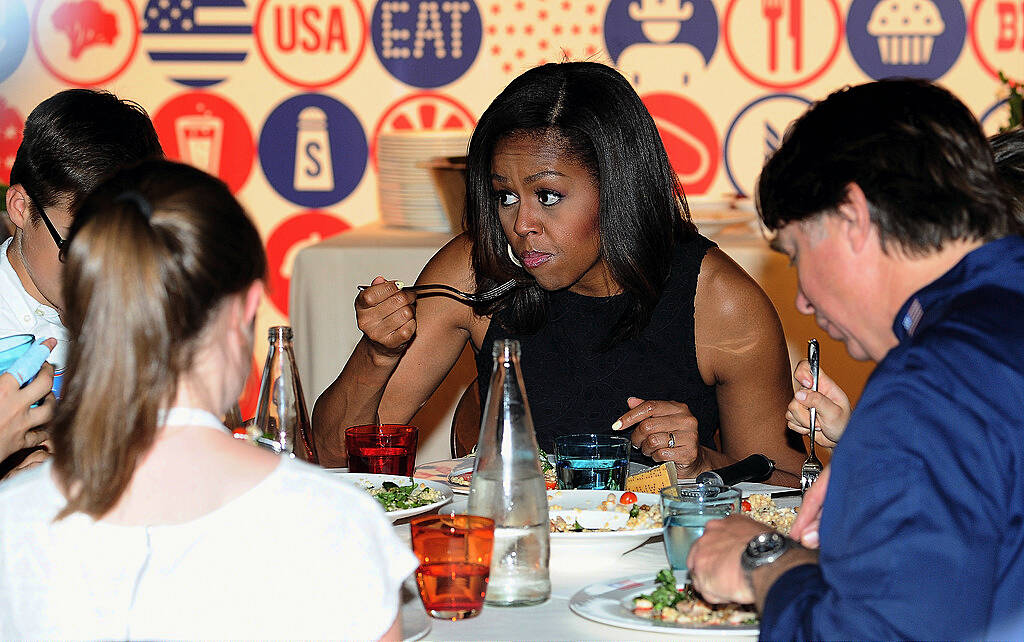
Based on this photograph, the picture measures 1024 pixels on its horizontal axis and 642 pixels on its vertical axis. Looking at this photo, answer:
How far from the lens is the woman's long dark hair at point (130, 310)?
962mm

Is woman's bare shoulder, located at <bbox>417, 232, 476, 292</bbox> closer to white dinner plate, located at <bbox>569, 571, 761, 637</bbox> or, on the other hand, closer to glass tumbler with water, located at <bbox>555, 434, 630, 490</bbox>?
glass tumbler with water, located at <bbox>555, 434, 630, 490</bbox>

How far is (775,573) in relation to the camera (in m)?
1.11

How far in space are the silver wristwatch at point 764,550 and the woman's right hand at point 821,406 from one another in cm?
66

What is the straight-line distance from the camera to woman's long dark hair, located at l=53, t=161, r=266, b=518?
96 centimetres

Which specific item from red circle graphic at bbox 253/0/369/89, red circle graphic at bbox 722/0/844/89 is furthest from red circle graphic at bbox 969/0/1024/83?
red circle graphic at bbox 253/0/369/89

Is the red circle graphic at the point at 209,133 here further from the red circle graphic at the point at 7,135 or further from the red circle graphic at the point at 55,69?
the red circle graphic at the point at 7,135

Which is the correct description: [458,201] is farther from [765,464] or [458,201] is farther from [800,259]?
[800,259]

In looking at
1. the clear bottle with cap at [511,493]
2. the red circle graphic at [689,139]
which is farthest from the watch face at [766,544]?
the red circle graphic at [689,139]

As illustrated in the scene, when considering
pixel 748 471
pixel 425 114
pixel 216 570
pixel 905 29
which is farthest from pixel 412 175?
pixel 216 570

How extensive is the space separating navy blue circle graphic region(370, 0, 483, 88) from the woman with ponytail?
2.97 m

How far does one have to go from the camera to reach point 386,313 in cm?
221

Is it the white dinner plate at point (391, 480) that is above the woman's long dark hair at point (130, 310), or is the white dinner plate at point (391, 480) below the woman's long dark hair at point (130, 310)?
below

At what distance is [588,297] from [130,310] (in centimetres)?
156

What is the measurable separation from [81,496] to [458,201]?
2473mm
